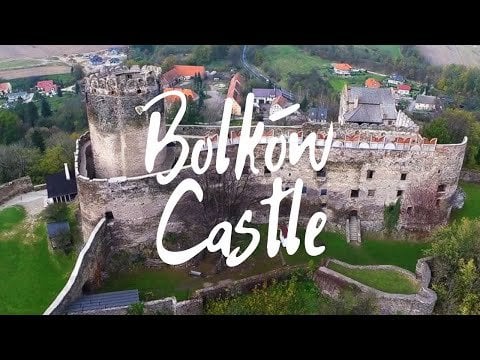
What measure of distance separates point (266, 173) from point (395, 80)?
53.0 meters

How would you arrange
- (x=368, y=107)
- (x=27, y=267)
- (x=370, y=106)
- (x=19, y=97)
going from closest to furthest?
1. (x=27, y=267)
2. (x=368, y=107)
3. (x=370, y=106)
4. (x=19, y=97)

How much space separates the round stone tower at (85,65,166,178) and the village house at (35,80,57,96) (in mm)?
43108

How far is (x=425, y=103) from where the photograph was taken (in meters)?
60.3

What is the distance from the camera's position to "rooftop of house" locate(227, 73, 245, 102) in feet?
198

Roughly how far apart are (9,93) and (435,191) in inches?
2113

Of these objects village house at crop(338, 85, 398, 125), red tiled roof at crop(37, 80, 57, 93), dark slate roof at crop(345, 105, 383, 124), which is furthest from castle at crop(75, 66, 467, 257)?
red tiled roof at crop(37, 80, 57, 93)

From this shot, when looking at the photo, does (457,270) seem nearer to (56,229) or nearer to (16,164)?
(56,229)

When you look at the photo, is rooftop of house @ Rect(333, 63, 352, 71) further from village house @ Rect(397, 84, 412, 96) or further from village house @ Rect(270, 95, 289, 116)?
village house @ Rect(270, 95, 289, 116)

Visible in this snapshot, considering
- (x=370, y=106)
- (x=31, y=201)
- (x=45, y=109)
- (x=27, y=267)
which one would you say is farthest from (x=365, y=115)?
(x=45, y=109)

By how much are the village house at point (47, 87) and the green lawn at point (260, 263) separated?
47336 millimetres

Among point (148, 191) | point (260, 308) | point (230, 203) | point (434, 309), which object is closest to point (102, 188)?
point (148, 191)

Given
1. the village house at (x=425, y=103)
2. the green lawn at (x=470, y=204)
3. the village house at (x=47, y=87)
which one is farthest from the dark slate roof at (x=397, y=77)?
the village house at (x=47, y=87)

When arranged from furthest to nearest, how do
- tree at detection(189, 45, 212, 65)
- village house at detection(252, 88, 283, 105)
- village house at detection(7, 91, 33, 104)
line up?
tree at detection(189, 45, 212, 65) < village house at detection(252, 88, 283, 105) < village house at detection(7, 91, 33, 104)

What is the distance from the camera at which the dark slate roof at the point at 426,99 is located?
198 ft
